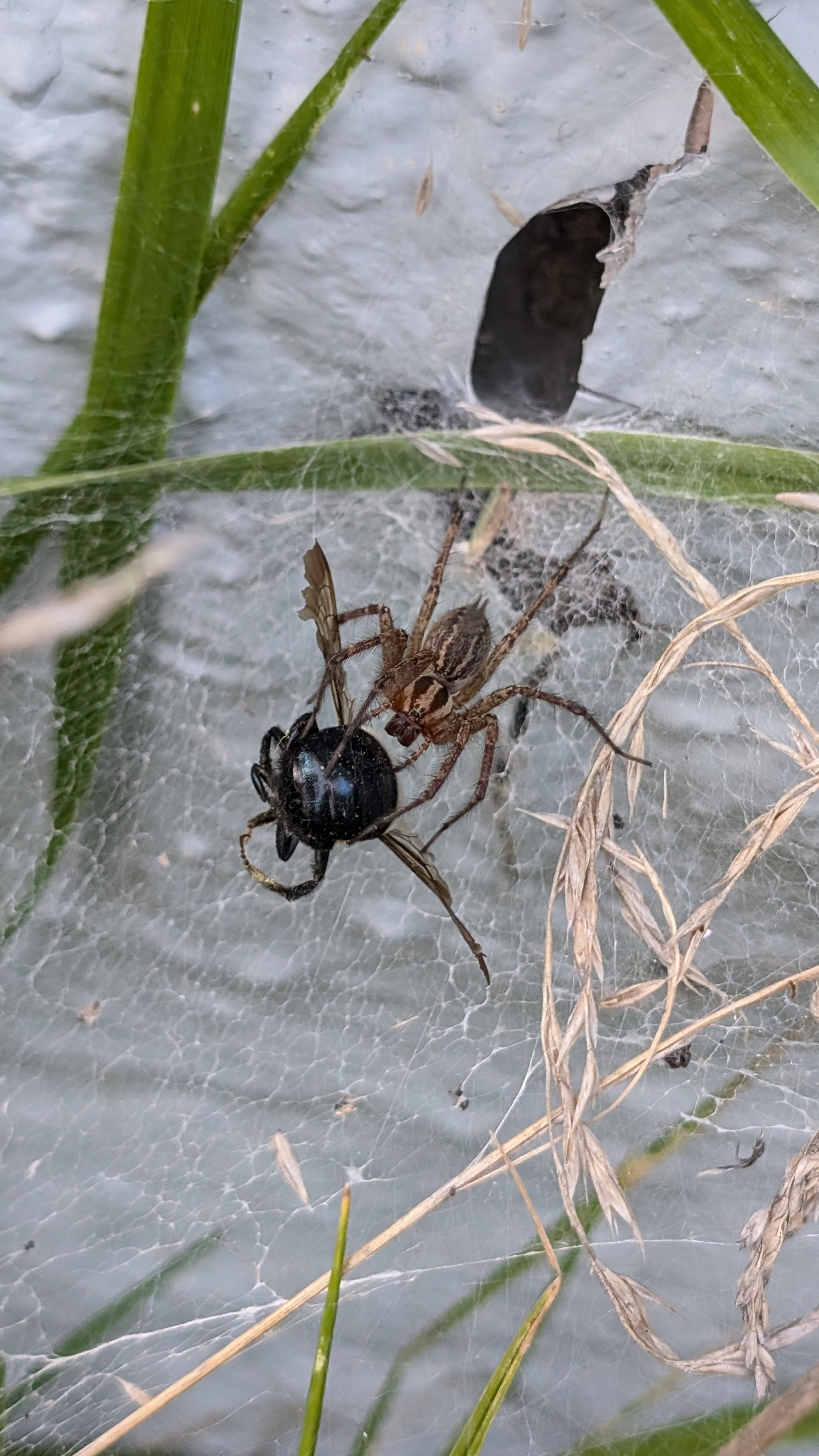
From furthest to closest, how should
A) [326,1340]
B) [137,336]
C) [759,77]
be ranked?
[137,336], [759,77], [326,1340]

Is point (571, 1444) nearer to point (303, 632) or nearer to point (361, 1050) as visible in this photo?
point (361, 1050)

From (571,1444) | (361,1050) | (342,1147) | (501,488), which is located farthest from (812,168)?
(571,1444)

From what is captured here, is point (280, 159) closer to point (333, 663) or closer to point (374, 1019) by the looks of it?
point (333, 663)

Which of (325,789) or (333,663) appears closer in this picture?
(325,789)

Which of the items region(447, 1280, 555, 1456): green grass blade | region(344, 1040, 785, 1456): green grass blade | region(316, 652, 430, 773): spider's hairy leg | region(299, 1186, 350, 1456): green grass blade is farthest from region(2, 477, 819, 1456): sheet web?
region(299, 1186, 350, 1456): green grass blade

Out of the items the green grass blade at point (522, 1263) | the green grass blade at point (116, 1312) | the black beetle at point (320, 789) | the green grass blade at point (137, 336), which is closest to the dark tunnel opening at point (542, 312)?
the green grass blade at point (137, 336)

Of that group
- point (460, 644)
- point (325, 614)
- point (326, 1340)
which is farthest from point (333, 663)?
point (326, 1340)

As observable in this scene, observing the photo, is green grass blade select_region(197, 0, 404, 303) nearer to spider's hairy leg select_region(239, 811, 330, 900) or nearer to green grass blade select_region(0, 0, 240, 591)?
green grass blade select_region(0, 0, 240, 591)
